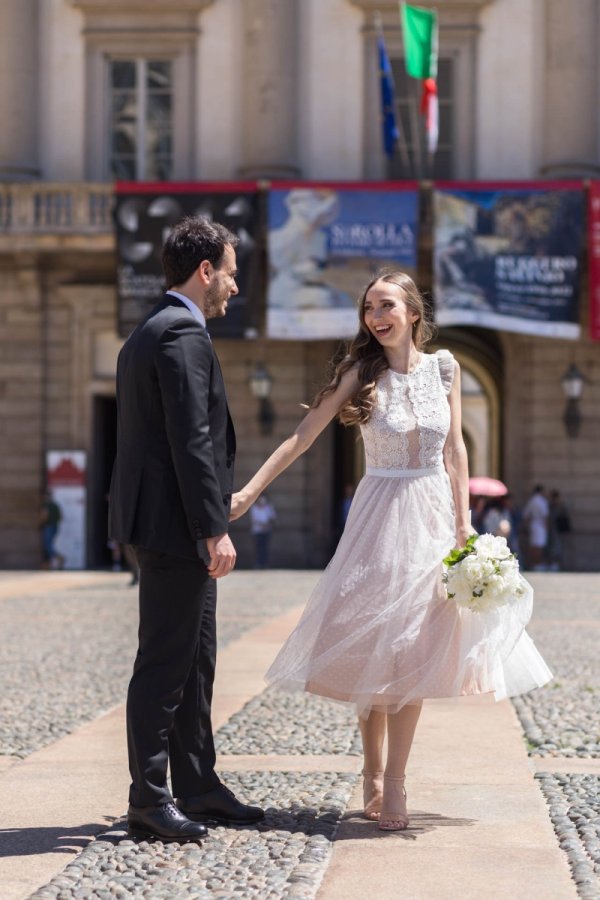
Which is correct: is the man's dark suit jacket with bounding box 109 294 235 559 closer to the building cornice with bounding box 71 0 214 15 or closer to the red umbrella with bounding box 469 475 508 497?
the red umbrella with bounding box 469 475 508 497

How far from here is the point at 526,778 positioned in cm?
600

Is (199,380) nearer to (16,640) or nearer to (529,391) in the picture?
(16,640)

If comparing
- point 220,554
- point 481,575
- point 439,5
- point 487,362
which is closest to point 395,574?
point 481,575

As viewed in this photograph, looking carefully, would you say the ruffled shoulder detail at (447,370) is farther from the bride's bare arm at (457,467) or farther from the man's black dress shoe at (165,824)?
the man's black dress shoe at (165,824)

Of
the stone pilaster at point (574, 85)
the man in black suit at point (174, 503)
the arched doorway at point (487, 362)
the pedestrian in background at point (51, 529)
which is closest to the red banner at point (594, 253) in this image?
the stone pilaster at point (574, 85)

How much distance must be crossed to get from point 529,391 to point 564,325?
1.68 metres

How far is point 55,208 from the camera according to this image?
27047mm

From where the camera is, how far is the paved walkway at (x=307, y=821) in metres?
4.30

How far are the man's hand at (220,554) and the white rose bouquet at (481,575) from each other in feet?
2.34

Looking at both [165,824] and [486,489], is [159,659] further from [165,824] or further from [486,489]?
[486,489]

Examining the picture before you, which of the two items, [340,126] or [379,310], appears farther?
[340,126]

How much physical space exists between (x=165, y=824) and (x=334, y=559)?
1.05 metres

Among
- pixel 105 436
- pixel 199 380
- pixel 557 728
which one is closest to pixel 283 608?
pixel 557 728

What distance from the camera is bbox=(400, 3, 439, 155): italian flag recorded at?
83.0 ft
